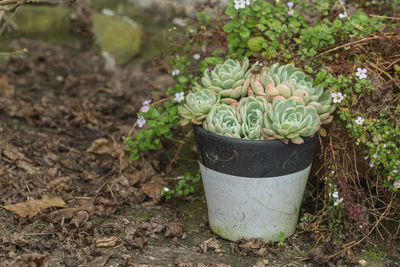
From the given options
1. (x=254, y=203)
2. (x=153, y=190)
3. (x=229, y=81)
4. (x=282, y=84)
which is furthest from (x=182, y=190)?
(x=282, y=84)

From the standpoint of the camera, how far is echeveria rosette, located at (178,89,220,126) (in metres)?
2.20

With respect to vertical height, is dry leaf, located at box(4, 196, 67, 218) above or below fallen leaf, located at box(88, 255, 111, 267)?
below

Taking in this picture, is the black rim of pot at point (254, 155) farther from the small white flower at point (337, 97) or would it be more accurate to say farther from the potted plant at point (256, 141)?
the small white flower at point (337, 97)

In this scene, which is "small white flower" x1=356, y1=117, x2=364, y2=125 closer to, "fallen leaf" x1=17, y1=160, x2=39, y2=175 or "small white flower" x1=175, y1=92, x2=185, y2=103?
"small white flower" x1=175, y1=92, x2=185, y2=103

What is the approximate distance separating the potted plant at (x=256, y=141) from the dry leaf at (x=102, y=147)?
967 mm

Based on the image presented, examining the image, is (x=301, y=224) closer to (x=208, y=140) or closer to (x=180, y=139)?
(x=208, y=140)

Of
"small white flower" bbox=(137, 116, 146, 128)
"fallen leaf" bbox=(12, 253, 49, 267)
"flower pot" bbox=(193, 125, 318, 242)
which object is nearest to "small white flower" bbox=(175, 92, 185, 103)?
"small white flower" bbox=(137, 116, 146, 128)

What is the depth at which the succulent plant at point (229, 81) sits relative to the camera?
2.29 meters

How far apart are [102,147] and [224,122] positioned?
4.05ft

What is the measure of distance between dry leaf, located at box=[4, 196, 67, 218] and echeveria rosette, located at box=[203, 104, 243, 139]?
0.90 meters

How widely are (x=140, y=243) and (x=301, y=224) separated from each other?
0.78 metres

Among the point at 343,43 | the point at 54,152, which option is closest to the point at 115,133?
the point at 54,152

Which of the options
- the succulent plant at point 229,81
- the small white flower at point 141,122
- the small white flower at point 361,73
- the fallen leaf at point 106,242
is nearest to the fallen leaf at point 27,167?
the small white flower at point 141,122

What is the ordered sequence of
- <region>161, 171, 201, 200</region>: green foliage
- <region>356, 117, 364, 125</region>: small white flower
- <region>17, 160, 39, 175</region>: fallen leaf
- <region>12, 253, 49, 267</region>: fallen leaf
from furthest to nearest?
<region>17, 160, 39, 175</region>: fallen leaf < <region>161, 171, 201, 200</region>: green foliage < <region>356, 117, 364, 125</region>: small white flower < <region>12, 253, 49, 267</region>: fallen leaf
